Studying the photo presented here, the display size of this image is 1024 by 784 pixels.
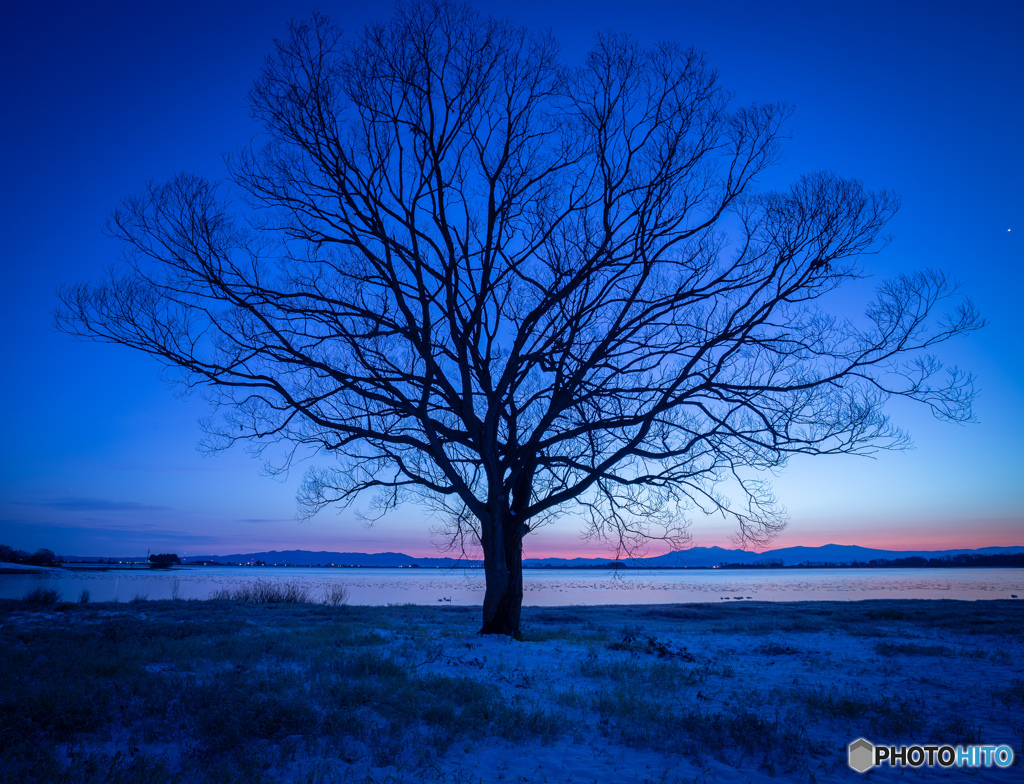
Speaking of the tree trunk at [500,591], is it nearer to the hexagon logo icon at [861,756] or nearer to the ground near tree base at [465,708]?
the ground near tree base at [465,708]

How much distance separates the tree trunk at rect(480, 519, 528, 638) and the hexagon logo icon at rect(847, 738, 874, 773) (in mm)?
7456

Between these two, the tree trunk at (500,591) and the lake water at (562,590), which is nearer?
the tree trunk at (500,591)

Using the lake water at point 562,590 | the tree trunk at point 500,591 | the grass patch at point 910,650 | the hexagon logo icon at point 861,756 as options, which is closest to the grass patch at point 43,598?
the lake water at point 562,590

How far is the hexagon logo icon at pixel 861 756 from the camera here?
17.4 ft

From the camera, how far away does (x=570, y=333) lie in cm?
1277

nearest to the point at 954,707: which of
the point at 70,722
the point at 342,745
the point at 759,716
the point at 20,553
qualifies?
the point at 759,716

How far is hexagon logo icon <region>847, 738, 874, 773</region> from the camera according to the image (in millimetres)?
5297

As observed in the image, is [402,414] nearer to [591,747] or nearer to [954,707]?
[591,747]

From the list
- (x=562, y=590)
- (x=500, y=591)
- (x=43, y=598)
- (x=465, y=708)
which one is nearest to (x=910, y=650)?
(x=500, y=591)

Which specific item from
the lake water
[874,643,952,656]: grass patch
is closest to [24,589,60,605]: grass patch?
the lake water

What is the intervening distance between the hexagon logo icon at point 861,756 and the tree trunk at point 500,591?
7.46 metres

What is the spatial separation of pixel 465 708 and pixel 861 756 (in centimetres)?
384

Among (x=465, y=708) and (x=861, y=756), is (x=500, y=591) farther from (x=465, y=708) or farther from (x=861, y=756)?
(x=861, y=756)

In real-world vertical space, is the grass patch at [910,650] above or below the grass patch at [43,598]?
below
